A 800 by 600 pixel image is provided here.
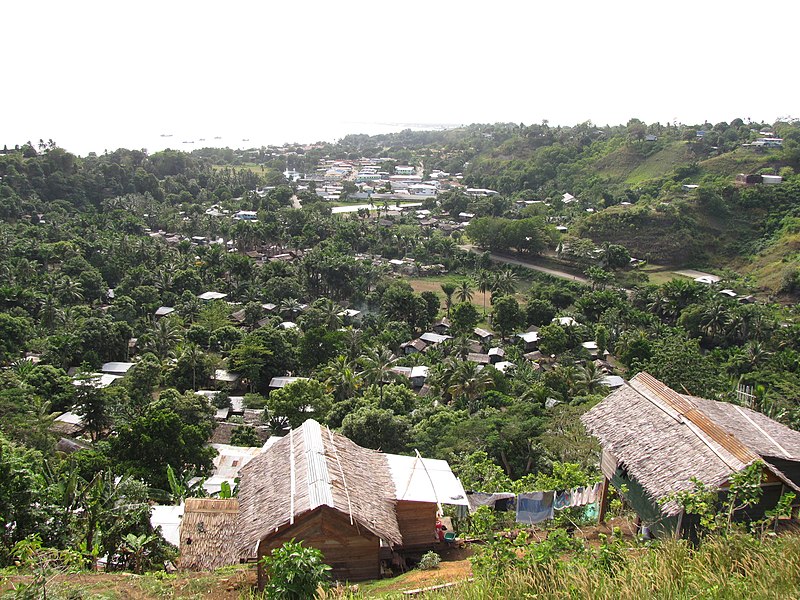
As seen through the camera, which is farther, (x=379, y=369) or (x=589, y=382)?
(x=379, y=369)

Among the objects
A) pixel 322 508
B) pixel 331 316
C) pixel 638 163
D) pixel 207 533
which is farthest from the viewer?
pixel 638 163

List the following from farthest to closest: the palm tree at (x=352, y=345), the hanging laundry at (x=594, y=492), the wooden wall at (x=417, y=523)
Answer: the palm tree at (x=352, y=345) → the hanging laundry at (x=594, y=492) → the wooden wall at (x=417, y=523)

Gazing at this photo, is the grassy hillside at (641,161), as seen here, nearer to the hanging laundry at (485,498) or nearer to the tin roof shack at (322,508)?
the hanging laundry at (485,498)

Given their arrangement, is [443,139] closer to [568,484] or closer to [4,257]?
[4,257]

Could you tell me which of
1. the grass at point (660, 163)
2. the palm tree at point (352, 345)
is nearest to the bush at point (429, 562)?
the palm tree at point (352, 345)

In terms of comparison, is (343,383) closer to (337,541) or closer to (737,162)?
(337,541)

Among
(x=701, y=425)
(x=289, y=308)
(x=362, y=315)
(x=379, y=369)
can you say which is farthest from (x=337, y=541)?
(x=362, y=315)

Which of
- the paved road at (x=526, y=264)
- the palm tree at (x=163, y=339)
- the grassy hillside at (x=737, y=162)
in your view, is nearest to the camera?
the palm tree at (x=163, y=339)

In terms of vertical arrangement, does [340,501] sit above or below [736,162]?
above

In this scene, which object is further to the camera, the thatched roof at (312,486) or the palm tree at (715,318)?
the palm tree at (715,318)
